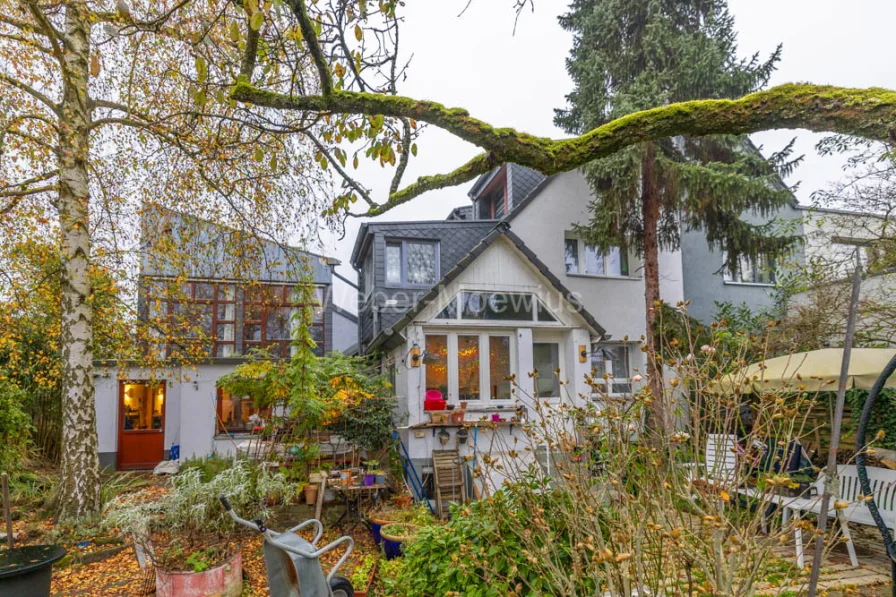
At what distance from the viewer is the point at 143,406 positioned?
45.6ft

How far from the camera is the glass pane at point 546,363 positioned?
1059 centimetres

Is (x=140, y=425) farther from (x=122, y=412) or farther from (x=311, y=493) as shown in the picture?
(x=311, y=493)

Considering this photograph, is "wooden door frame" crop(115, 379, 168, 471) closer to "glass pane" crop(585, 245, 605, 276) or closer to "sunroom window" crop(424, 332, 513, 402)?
"sunroom window" crop(424, 332, 513, 402)

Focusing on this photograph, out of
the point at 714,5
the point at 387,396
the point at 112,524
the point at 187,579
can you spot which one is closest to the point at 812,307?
the point at 714,5

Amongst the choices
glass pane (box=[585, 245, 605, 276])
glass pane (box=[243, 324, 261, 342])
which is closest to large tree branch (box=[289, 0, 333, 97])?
glass pane (box=[585, 245, 605, 276])

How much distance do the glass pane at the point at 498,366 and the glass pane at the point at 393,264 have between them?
10.8 feet

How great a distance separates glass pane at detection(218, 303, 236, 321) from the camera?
14.8 metres

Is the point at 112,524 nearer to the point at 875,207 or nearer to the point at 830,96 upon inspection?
the point at 830,96

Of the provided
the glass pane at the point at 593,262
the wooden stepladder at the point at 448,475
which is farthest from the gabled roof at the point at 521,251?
the glass pane at the point at 593,262

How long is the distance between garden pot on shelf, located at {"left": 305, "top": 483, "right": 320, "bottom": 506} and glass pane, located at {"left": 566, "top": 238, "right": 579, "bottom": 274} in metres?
8.22

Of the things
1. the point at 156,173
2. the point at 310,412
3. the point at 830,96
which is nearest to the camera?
the point at 830,96

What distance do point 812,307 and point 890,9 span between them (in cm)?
549

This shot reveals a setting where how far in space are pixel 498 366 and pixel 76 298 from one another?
7.14 m

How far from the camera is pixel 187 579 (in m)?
4.72
